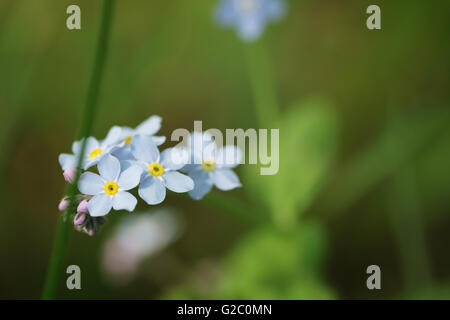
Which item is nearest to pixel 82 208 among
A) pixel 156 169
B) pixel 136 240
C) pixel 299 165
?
pixel 156 169

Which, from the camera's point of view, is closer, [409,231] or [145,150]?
[145,150]

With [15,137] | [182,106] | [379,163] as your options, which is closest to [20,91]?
[15,137]

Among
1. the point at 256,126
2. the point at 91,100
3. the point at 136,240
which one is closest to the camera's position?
the point at 91,100

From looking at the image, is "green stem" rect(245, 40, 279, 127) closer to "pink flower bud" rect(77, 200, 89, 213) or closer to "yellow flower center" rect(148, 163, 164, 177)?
"yellow flower center" rect(148, 163, 164, 177)

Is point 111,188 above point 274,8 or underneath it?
underneath

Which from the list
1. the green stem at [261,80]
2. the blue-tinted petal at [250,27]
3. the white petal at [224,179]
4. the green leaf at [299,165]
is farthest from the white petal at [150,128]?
the blue-tinted petal at [250,27]

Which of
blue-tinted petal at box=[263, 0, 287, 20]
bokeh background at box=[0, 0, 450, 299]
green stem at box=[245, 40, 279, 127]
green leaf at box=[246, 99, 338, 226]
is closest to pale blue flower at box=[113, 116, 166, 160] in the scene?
bokeh background at box=[0, 0, 450, 299]

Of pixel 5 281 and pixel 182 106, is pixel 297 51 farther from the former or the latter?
pixel 5 281

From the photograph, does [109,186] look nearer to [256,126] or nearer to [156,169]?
[156,169]
